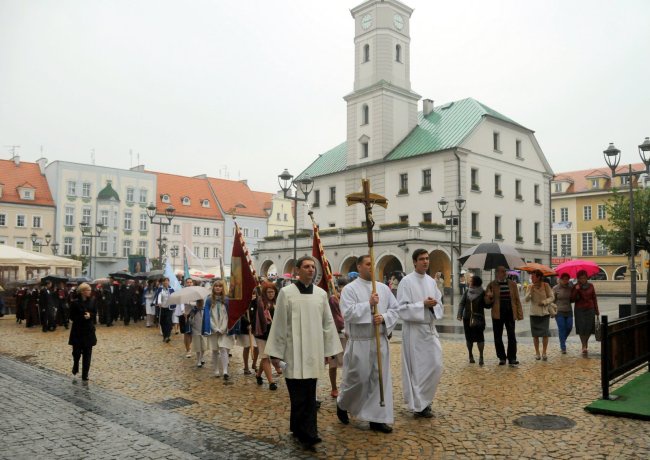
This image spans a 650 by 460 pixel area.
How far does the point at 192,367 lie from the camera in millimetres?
12477

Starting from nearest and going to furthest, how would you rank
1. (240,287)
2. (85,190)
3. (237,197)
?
(240,287)
(85,190)
(237,197)

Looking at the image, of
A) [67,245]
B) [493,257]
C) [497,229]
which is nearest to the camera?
[493,257]

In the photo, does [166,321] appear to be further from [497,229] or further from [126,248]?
[126,248]

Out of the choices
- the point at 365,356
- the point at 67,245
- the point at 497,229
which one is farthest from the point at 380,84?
the point at 365,356

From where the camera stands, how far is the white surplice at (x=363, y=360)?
282 inches

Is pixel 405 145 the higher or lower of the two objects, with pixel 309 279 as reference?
higher

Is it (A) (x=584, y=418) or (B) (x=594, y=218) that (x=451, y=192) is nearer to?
(B) (x=594, y=218)

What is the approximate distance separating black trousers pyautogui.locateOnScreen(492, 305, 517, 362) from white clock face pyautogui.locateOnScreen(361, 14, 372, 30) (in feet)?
140

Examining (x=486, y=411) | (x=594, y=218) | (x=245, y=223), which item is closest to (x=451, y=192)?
(x=594, y=218)

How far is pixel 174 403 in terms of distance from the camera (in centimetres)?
881

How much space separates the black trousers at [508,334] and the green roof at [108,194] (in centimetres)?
6412

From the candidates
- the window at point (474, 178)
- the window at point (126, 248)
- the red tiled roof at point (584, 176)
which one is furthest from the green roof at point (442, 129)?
the window at point (126, 248)

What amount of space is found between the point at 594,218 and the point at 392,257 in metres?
37.7

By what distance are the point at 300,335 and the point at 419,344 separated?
2097 millimetres
